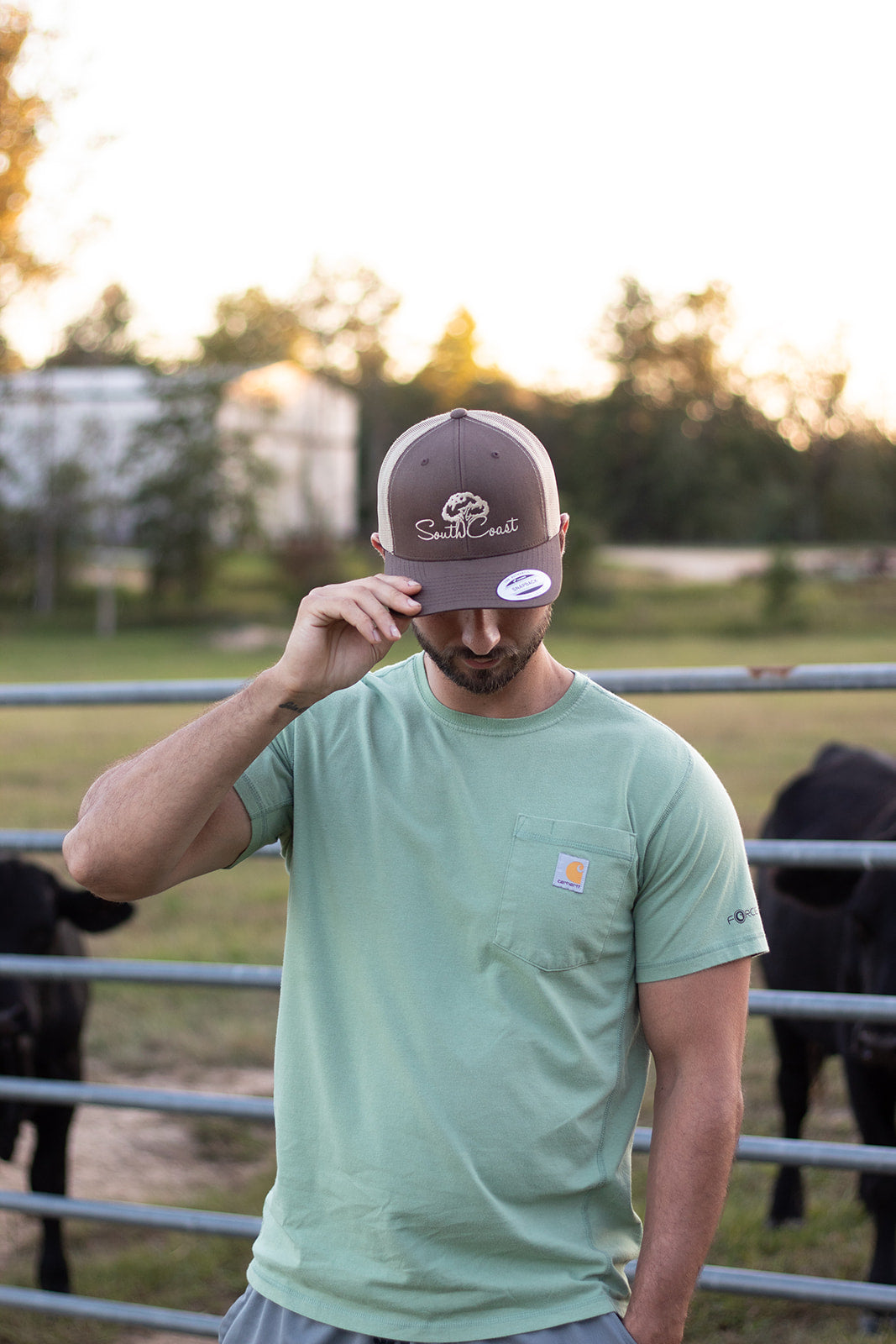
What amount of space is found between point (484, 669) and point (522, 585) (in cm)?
12

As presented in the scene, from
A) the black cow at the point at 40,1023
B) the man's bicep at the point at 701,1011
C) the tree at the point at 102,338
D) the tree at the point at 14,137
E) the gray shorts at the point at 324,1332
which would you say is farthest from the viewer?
the tree at the point at 102,338

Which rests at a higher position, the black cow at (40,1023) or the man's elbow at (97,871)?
the man's elbow at (97,871)

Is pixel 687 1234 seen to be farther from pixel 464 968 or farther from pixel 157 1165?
pixel 157 1165

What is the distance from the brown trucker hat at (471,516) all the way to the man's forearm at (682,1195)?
70 centimetres

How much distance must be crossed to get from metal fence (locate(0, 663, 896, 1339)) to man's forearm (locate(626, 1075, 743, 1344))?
0.79 meters

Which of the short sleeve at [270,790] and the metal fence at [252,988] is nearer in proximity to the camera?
the short sleeve at [270,790]

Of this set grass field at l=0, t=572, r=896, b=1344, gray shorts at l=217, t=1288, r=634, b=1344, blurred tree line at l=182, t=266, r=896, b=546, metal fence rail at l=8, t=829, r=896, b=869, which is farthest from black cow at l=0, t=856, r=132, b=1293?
blurred tree line at l=182, t=266, r=896, b=546

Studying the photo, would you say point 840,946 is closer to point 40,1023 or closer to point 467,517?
point 40,1023

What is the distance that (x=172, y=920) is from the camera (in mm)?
7680

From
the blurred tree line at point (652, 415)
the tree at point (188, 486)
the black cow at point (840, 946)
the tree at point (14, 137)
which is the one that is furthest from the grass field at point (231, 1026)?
the blurred tree line at point (652, 415)

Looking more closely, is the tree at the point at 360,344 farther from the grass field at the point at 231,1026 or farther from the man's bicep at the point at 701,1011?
the man's bicep at the point at 701,1011

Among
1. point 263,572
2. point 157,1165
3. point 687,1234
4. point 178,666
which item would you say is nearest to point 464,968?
point 687,1234

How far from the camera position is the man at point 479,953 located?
66.6 inches

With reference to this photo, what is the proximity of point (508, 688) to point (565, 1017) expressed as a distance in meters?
Answer: 0.44
